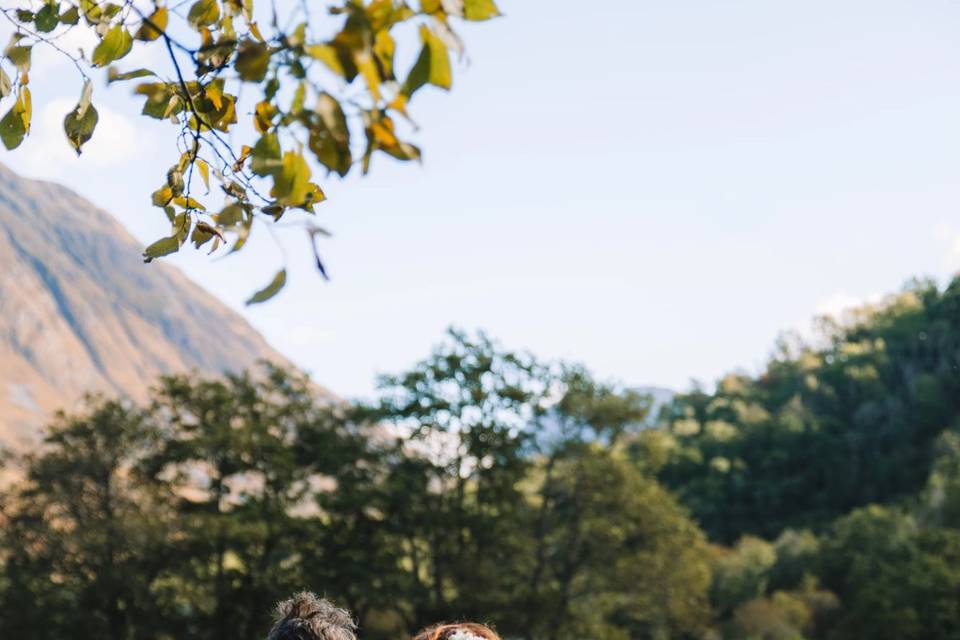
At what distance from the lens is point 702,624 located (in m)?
28.3

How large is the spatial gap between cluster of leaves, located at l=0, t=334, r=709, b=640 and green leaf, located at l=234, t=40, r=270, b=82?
2176 centimetres

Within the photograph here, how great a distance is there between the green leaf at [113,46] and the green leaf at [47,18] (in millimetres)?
177

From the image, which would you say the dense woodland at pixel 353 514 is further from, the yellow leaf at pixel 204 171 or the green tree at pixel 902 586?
the yellow leaf at pixel 204 171

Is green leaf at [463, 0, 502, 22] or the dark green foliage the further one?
the dark green foliage

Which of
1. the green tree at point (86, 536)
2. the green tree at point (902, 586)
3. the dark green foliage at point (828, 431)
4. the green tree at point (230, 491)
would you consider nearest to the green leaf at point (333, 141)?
the green tree at point (230, 491)

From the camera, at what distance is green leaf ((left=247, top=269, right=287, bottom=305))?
155 centimetres

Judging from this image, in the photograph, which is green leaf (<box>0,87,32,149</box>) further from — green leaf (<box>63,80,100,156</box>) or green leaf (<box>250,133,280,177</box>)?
green leaf (<box>250,133,280,177</box>)

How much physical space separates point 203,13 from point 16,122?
465 millimetres

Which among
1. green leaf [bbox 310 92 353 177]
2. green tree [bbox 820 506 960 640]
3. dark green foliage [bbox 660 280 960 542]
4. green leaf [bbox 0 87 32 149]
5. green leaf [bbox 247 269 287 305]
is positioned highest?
dark green foliage [bbox 660 280 960 542]

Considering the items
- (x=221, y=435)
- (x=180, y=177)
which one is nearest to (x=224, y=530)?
(x=221, y=435)

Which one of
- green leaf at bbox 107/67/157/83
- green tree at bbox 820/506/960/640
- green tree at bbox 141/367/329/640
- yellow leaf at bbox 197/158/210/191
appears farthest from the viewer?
green tree at bbox 820/506/960/640

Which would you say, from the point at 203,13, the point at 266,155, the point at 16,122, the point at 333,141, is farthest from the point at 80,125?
the point at 333,141

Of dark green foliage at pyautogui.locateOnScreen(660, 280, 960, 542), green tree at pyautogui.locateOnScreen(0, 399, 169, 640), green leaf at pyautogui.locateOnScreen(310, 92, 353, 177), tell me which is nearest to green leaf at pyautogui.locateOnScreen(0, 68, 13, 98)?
green leaf at pyautogui.locateOnScreen(310, 92, 353, 177)

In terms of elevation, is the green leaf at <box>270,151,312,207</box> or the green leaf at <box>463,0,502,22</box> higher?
the green leaf at <box>463,0,502,22</box>
